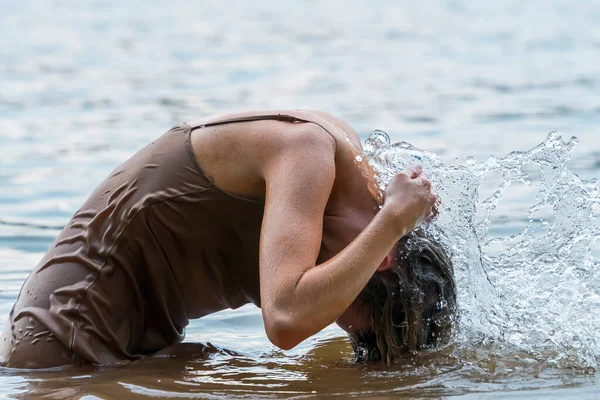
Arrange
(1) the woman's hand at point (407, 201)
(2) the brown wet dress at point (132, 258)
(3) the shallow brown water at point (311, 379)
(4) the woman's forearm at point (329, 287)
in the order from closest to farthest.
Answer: (4) the woman's forearm at point (329, 287), (1) the woman's hand at point (407, 201), (3) the shallow brown water at point (311, 379), (2) the brown wet dress at point (132, 258)

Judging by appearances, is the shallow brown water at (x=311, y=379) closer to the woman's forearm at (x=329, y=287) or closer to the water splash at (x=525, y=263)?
the water splash at (x=525, y=263)

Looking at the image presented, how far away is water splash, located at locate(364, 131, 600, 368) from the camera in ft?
14.1

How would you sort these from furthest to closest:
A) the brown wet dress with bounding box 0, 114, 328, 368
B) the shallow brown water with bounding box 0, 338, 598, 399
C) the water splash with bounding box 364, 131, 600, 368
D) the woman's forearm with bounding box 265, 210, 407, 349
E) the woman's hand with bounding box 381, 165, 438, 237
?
the water splash with bounding box 364, 131, 600, 368 < the brown wet dress with bounding box 0, 114, 328, 368 < the shallow brown water with bounding box 0, 338, 598, 399 < the woman's hand with bounding box 381, 165, 438, 237 < the woman's forearm with bounding box 265, 210, 407, 349

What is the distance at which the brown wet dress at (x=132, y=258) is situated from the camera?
13.2 ft

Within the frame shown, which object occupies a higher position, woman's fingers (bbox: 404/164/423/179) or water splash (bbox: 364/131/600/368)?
woman's fingers (bbox: 404/164/423/179)

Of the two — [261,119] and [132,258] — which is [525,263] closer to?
[261,119]

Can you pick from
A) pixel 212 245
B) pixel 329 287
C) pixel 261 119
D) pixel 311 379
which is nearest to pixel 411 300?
pixel 311 379

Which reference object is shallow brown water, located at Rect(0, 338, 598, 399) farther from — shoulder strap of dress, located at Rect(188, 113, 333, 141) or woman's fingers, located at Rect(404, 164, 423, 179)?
shoulder strap of dress, located at Rect(188, 113, 333, 141)

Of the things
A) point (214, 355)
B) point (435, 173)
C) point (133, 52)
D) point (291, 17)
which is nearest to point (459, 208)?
point (435, 173)

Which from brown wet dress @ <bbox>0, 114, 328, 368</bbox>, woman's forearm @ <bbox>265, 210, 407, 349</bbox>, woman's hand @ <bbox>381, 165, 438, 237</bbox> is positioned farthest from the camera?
brown wet dress @ <bbox>0, 114, 328, 368</bbox>

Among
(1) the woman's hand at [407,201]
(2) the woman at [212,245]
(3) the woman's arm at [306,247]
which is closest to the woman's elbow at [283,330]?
(3) the woman's arm at [306,247]

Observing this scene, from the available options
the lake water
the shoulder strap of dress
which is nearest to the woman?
the shoulder strap of dress

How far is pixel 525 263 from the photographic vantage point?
4.89m

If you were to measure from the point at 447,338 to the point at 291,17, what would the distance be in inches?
653
